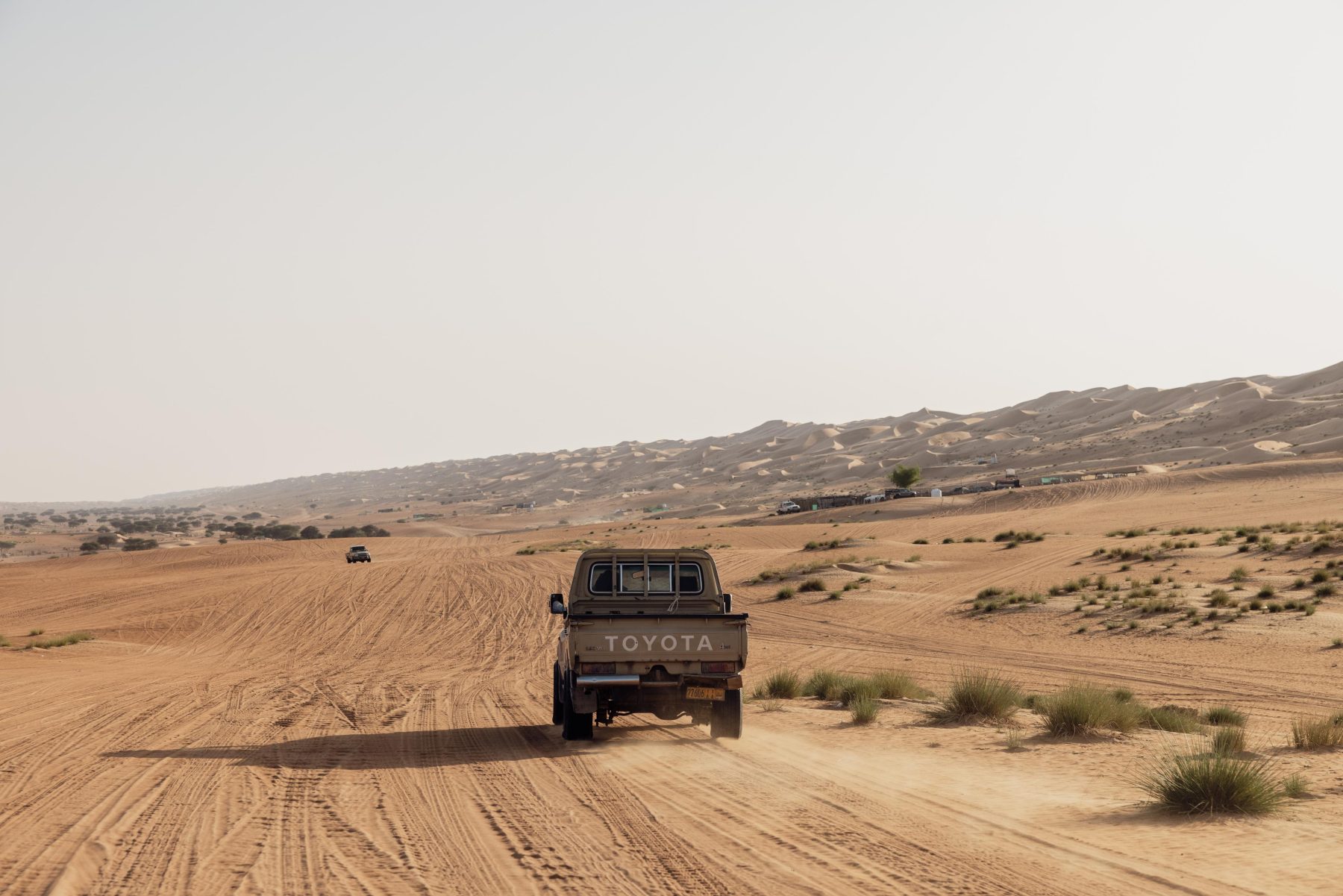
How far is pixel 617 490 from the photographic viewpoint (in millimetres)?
177500

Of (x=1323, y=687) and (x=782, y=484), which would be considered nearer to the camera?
(x=1323, y=687)

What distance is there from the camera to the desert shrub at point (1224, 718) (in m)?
14.7

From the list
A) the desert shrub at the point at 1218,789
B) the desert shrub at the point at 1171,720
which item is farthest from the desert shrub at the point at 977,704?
the desert shrub at the point at 1218,789

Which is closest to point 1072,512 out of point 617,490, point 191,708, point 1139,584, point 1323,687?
point 1139,584

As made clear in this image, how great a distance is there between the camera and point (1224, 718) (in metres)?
14.8

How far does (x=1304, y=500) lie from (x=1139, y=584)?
30500 millimetres

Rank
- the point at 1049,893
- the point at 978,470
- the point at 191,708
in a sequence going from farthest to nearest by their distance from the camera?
the point at 978,470 < the point at 191,708 < the point at 1049,893

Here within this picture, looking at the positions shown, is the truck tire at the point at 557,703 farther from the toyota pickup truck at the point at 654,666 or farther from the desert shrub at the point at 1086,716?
the desert shrub at the point at 1086,716

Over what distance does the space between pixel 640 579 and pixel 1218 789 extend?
7.28 meters

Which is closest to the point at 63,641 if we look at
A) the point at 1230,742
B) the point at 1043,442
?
→ the point at 1230,742

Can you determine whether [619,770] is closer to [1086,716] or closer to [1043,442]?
[1086,716]

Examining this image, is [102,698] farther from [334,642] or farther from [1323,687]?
[1323,687]

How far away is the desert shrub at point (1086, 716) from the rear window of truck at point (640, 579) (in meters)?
4.64

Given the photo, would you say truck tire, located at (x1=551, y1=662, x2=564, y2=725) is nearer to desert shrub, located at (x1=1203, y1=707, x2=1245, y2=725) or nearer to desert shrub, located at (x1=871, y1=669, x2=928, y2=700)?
desert shrub, located at (x1=871, y1=669, x2=928, y2=700)
